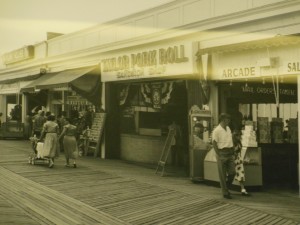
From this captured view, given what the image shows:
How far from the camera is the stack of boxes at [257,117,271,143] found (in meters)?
10.7

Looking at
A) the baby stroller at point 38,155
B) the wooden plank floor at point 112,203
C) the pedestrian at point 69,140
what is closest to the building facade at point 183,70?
the wooden plank floor at point 112,203

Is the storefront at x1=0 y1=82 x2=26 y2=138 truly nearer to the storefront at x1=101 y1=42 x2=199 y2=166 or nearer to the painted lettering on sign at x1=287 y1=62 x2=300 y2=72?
the storefront at x1=101 y1=42 x2=199 y2=166

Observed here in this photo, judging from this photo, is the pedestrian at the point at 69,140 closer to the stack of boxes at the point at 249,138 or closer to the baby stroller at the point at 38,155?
the baby stroller at the point at 38,155

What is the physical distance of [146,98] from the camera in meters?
14.1

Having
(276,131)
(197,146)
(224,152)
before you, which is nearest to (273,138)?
(276,131)

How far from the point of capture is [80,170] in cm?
1195

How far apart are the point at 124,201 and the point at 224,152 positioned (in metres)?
2.25

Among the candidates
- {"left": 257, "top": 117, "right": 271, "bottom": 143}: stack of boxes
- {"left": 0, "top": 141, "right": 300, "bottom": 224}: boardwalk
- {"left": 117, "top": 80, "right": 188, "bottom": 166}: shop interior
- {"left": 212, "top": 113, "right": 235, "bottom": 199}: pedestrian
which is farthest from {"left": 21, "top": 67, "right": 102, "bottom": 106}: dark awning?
{"left": 212, "top": 113, "right": 235, "bottom": 199}: pedestrian

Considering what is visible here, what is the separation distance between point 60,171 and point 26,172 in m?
0.94

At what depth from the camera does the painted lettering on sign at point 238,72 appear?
997 centimetres

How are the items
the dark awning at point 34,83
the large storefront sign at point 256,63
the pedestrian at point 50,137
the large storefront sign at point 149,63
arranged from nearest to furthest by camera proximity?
the large storefront sign at point 256,63
the large storefront sign at point 149,63
the pedestrian at point 50,137
the dark awning at point 34,83

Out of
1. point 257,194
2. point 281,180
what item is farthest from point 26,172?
point 281,180

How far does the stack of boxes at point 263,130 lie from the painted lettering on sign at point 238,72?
1342 millimetres

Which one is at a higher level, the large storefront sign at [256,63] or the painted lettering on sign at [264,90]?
the large storefront sign at [256,63]
